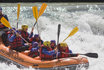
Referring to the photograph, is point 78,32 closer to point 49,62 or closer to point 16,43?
point 16,43

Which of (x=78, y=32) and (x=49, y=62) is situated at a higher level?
(x=78, y=32)

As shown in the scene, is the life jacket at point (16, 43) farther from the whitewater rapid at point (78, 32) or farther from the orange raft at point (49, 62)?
the whitewater rapid at point (78, 32)

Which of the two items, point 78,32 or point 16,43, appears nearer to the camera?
point 16,43

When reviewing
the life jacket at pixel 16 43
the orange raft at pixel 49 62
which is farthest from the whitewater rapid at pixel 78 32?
the life jacket at pixel 16 43

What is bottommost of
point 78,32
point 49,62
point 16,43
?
point 49,62

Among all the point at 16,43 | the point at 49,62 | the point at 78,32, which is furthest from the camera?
the point at 78,32

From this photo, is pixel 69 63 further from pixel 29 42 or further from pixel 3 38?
pixel 3 38

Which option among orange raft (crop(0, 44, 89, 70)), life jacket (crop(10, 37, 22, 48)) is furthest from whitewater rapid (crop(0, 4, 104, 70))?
life jacket (crop(10, 37, 22, 48))

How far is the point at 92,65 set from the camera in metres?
7.29

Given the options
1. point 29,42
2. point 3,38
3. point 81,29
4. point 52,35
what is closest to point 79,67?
point 29,42

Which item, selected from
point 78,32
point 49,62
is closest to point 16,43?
point 49,62

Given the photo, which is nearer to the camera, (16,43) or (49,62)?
(49,62)

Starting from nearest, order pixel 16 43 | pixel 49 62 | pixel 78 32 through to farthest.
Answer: pixel 49 62
pixel 16 43
pixel 78 32

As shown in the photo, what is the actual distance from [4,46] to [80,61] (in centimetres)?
270
